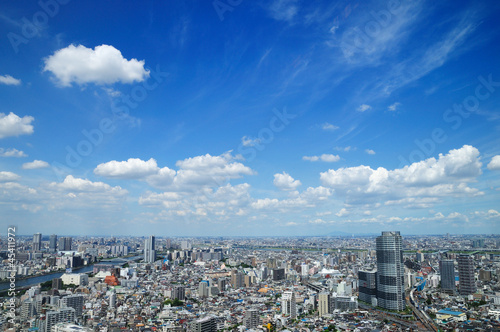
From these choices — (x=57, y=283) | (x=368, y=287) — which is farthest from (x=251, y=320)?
(x=57, y=283)

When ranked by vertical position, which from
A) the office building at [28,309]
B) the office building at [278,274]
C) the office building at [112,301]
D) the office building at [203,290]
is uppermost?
the office building at [28,309]

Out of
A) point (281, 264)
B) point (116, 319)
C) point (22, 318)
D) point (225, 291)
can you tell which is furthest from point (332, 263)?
point (22, 318)

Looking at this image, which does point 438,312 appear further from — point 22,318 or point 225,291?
point 22,318

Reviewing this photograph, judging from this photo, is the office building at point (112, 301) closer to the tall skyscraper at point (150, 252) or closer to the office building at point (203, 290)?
the office building at point (203, 290)

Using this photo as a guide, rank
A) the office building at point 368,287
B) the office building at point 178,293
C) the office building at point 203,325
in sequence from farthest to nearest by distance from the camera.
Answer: the office building at point 178,293
the office building at point 368,287
the office building at point 203,325

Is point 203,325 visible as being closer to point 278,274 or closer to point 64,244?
point 278,274

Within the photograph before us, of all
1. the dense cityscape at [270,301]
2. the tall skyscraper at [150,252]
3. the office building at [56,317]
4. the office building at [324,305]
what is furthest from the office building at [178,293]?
the tall skyscraper at [150,252]
